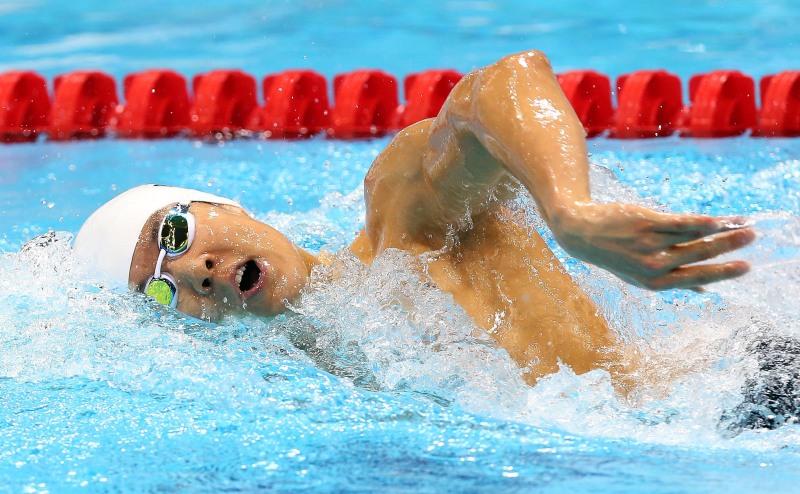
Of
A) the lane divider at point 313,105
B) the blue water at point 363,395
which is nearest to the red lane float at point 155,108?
the lane divider at point 313,105

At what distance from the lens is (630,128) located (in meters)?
4.82

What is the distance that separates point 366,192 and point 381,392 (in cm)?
38

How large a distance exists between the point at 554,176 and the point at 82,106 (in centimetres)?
455

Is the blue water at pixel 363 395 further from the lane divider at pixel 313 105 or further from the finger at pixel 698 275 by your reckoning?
the lane divider at pixel 313 105

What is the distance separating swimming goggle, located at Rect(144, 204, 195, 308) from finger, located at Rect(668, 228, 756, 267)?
1.06 metres

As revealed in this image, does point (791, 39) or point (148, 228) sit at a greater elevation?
point (791, 39)

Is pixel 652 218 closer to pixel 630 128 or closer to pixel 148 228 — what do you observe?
pixel 148 228

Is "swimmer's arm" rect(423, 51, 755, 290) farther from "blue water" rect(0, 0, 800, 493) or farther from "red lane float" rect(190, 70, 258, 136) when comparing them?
"red lane float" rect(190, 70, 258, 136)

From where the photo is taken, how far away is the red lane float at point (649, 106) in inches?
190

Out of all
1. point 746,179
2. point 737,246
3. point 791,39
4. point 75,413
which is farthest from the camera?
point 791,39

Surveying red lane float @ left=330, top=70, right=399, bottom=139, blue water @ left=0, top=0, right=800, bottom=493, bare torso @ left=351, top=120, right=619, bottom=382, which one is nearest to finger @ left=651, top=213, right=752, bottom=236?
blue water @ left=0, top=0, right=800, bottom=493

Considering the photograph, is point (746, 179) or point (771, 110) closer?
point (746, 179)

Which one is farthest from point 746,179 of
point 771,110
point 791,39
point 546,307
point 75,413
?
point 791,39

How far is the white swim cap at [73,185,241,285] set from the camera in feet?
6.75
